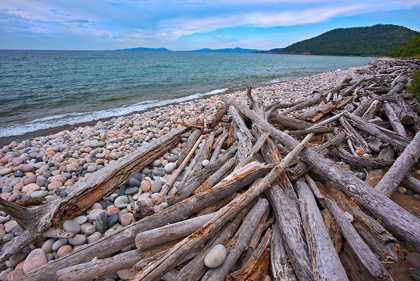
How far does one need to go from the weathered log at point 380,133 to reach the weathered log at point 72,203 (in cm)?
538

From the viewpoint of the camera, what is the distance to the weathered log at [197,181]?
2855 mm

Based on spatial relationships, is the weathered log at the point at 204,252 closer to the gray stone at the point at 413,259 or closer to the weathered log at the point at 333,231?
the weathered log at the point at 333,231

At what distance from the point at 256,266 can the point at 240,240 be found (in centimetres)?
30

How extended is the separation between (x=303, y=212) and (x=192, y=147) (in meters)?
3.12

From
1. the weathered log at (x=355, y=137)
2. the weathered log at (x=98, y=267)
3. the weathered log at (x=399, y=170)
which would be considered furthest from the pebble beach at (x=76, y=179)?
the weathered log at (x=355, y=137)

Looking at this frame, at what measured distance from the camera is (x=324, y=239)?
2045 millimetres

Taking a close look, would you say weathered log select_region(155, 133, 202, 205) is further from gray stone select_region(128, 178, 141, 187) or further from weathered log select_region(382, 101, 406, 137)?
weathered log select_region(382, 101, 406, 137)

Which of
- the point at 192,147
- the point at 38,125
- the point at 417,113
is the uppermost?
the point at 417,113

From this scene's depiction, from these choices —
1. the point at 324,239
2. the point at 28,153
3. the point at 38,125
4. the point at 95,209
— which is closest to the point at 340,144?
the point at 324,239

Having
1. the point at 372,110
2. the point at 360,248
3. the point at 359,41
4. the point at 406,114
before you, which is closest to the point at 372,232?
the point at 360,248

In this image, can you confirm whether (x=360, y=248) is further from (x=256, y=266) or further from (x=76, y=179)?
(x=76, y=179)

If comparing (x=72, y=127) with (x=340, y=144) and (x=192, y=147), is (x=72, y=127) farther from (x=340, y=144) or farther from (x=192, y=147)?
(x=340, y=144)

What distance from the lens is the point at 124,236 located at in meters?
2.31

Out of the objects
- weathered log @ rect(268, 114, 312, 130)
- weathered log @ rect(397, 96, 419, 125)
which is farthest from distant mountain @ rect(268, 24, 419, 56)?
weathered log @ rect(268, 114, 312, 130)
